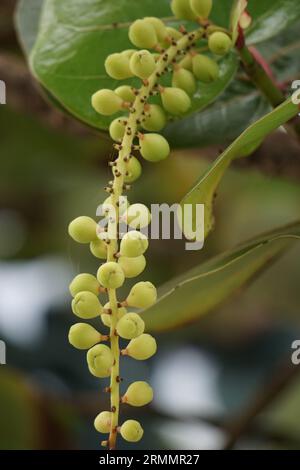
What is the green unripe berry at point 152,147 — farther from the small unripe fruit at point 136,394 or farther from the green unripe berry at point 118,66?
the small unripe fruit at point 136,394

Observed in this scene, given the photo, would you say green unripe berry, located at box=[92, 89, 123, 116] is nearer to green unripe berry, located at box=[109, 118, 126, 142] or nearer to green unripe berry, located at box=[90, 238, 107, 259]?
green unripe berry, located at box=[109, 118, 126, 142]

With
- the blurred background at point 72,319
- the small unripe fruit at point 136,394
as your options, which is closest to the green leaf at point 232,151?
the small unripe fruit at point 136,394

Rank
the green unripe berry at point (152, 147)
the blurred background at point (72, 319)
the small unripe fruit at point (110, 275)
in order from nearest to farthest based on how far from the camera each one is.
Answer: the small unripe fruit at point (110, 275) < the green unripe berry at point (152, 147) < the blurred background at point (72, 319)

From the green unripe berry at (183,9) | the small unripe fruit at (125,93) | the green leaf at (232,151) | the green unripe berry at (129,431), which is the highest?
the green unripe berry at (183,9)

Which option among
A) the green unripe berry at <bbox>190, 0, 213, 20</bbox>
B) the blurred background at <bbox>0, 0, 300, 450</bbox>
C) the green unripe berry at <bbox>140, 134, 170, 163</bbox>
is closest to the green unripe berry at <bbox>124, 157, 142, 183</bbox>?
the green unripe berry at <bbox>140, 134, 170, 163</bbox>

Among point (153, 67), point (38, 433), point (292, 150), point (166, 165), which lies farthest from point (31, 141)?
point (153, 67)

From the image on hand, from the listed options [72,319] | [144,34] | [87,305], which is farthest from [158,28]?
[72,319]

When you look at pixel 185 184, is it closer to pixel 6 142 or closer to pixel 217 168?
pixel 6 142

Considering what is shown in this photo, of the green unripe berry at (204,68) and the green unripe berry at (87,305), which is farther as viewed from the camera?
the green unripe berry at (204,68)
